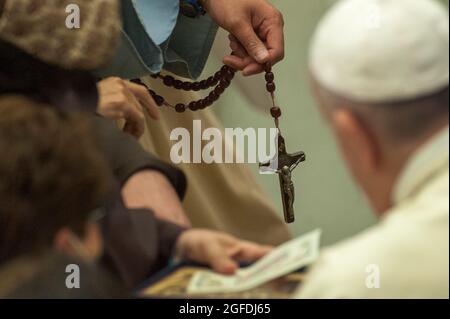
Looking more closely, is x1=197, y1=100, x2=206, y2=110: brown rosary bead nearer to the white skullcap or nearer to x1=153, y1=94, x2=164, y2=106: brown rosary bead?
x1=153, y1=94, x2=164, y2=106: brown rosary bead

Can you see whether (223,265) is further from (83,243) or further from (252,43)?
(252,43)

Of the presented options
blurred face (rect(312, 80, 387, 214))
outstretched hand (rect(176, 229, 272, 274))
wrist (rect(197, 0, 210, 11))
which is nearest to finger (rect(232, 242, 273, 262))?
outstretched hand (rect(176, 229, 272, 274))

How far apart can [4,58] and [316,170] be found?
31 cm

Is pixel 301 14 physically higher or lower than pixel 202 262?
higher

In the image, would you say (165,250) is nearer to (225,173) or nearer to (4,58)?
(225,173)

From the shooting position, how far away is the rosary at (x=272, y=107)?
984 mm

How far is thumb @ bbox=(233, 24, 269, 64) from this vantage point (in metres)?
1.01

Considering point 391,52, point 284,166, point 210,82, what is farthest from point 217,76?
point 391,52

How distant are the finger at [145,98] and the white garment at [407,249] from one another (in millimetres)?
238

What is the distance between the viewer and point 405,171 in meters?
0.85

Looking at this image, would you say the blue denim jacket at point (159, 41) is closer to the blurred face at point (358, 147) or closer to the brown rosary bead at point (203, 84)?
the brown rosary bead at point (203, 84)

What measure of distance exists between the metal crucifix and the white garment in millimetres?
123
